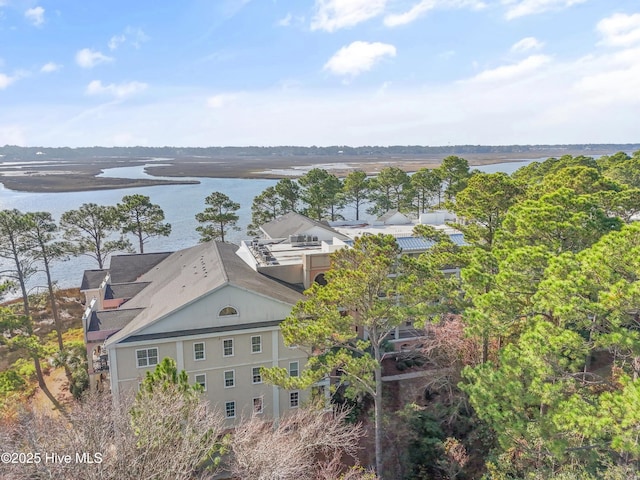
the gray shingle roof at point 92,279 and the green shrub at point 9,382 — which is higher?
the gray shingle roof at point 92,279

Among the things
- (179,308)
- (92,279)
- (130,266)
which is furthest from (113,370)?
(92,279)

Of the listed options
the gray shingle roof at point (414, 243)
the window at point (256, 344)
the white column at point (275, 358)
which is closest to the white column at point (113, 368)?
the window at point (256, 344)

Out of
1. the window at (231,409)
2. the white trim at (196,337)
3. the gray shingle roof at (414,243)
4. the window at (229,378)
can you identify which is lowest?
the window at (231,409)

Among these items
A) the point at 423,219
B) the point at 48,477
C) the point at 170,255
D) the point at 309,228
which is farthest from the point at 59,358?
the point at 423,219

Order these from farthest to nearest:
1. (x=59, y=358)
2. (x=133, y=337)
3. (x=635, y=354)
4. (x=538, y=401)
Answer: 1. (x=59, y=358)
2. (x=133, y=337)
3. (x=538, y=401)
4. (x=635, y=354)

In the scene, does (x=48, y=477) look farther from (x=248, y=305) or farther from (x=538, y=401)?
(x=538, y=401)

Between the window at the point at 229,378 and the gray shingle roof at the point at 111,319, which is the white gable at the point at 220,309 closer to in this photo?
the window at the point at 229,378
